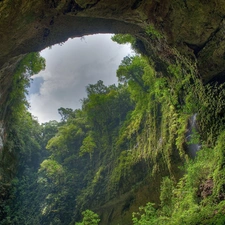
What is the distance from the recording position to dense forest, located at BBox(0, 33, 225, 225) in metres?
8.87

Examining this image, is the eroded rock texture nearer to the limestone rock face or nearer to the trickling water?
the limestone rock face

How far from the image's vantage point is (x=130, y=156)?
1933 cm

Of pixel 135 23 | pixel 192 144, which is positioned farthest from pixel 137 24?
pixel 192 144

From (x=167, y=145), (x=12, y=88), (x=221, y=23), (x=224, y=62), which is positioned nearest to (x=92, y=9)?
(x=221, y=23)

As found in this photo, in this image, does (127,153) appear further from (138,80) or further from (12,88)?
(12,88)

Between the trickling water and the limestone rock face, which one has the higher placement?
the limestone rock face

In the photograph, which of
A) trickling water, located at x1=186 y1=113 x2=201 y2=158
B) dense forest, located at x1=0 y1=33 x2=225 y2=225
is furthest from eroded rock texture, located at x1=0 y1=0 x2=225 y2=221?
trickling water, located at x1=186 y1=113 x2=201 y2=158

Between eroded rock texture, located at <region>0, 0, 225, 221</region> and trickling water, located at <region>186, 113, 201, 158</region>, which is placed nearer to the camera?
eroded rock texture, located at <region>0, 0, 225, 221</region>

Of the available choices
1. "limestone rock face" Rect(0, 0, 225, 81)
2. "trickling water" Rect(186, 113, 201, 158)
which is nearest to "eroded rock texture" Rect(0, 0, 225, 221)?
"limestone rock face" Rect(0, 0, 225, 81)

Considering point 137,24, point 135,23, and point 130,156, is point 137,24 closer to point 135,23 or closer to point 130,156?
point 135,23

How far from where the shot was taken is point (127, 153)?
20406 mm

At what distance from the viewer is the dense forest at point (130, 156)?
29.1 ft

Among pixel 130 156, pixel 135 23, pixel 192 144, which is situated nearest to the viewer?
pixel 135 23

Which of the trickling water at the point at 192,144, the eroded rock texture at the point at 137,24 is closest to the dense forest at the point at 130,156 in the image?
the trickling water at the point at 192,144
